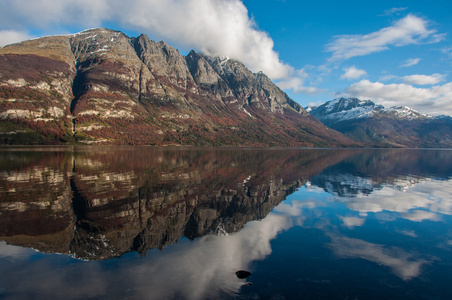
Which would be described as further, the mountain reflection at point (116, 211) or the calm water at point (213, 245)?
the mountain reflection at point (116, 211)

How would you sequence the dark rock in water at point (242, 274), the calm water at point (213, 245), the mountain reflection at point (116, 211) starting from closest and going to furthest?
1. the calm water at point (213, 245)
2. the dark rock in water at point (242, 274)
3. the mountain reflection at point (116, 211)

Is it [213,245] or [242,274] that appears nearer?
[242,274]

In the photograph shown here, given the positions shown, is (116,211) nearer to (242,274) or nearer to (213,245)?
(213,245)

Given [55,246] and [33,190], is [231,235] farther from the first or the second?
[33,190]

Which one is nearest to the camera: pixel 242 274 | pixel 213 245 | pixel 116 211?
pixel 242 274

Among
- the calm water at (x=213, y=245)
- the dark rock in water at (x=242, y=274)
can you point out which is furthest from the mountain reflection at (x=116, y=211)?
the dark rock in water at (x=242, y=274)

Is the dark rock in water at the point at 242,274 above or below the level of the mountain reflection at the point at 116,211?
below

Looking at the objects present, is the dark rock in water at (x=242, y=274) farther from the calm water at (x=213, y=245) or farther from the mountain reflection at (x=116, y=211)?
the mountain reflection at (x=116, y=211)

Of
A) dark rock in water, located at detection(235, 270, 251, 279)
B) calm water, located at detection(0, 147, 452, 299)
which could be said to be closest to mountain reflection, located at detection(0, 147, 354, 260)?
calm water, located at detection(0, 147, 452, 299)

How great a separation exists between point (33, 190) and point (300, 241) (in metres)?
31.5

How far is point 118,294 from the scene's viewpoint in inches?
432

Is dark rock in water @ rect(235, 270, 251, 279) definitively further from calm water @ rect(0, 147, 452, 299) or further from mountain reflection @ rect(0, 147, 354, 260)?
mountain reflection @ rect(0, 147, 354, 260)

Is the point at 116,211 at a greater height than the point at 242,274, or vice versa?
the point at 116,211

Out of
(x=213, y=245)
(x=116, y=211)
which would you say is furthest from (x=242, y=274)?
(x=116, y=211)
